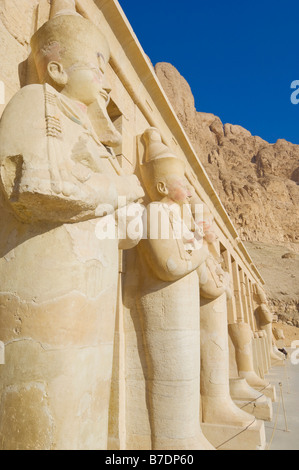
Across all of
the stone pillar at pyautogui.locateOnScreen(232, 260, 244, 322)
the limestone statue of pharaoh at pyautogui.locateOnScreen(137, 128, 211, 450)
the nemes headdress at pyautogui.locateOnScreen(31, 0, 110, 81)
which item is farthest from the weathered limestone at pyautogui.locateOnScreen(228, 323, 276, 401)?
the nemes headdress at pyautogui.locateOnScreen(31, 0, 110, 81)

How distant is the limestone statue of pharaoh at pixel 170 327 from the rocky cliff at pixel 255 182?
23.3m

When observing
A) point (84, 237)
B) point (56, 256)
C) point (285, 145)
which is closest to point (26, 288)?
point (56, 256)

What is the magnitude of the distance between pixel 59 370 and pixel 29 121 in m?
1.05

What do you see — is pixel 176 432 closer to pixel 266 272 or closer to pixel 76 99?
pixel 76 99

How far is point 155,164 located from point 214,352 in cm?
187

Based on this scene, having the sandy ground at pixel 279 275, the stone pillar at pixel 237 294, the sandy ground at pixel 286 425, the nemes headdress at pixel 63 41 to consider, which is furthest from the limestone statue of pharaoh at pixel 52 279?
the sandy ground at pixel 279 275

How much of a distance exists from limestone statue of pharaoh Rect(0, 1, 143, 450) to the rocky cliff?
24300mm

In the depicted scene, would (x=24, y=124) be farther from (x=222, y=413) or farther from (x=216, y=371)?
(x=222, y=413)

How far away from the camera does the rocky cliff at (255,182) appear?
3016cm

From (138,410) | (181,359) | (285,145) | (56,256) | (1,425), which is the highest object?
(285,145)

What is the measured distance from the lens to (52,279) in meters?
1.50

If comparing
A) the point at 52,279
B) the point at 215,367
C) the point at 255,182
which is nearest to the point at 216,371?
the point at 215,367

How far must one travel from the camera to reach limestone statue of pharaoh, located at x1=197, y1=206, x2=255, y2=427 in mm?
3256

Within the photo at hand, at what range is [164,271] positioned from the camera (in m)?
2.40
